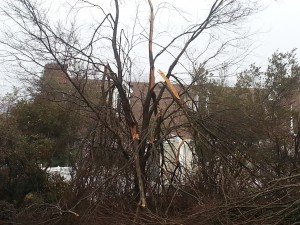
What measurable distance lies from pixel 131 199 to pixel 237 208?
282 cm

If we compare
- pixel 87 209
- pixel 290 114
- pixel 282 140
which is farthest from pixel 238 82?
pixel 87 209

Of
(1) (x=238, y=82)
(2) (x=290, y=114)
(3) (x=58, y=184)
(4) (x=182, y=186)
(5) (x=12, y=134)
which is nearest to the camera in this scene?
(4) (x=182, y=186)

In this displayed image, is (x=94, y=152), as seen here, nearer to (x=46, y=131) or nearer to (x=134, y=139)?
(x=134, y=139)

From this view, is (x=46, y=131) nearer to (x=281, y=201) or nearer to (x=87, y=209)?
(x=87, y=209)

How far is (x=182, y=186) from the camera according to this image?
859 centimetres

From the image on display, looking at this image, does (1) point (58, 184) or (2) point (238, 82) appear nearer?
(1) point (58, 184)

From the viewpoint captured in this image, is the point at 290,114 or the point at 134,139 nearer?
the point at 134,139

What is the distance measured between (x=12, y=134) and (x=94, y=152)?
7.38 feet

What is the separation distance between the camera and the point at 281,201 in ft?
20.2

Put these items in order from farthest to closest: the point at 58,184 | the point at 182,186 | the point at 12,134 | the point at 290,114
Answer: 1. the point at 290,114
2. the point at 58,184
3. the point at 12,134
4. the point at 182,186

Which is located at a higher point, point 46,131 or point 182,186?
point 46,131

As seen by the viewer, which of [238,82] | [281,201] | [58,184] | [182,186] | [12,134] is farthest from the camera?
[238,82]

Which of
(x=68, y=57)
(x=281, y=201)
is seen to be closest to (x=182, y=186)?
(x=281, y=201)

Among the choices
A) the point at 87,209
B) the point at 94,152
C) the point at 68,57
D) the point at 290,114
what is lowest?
the point at 87,209
